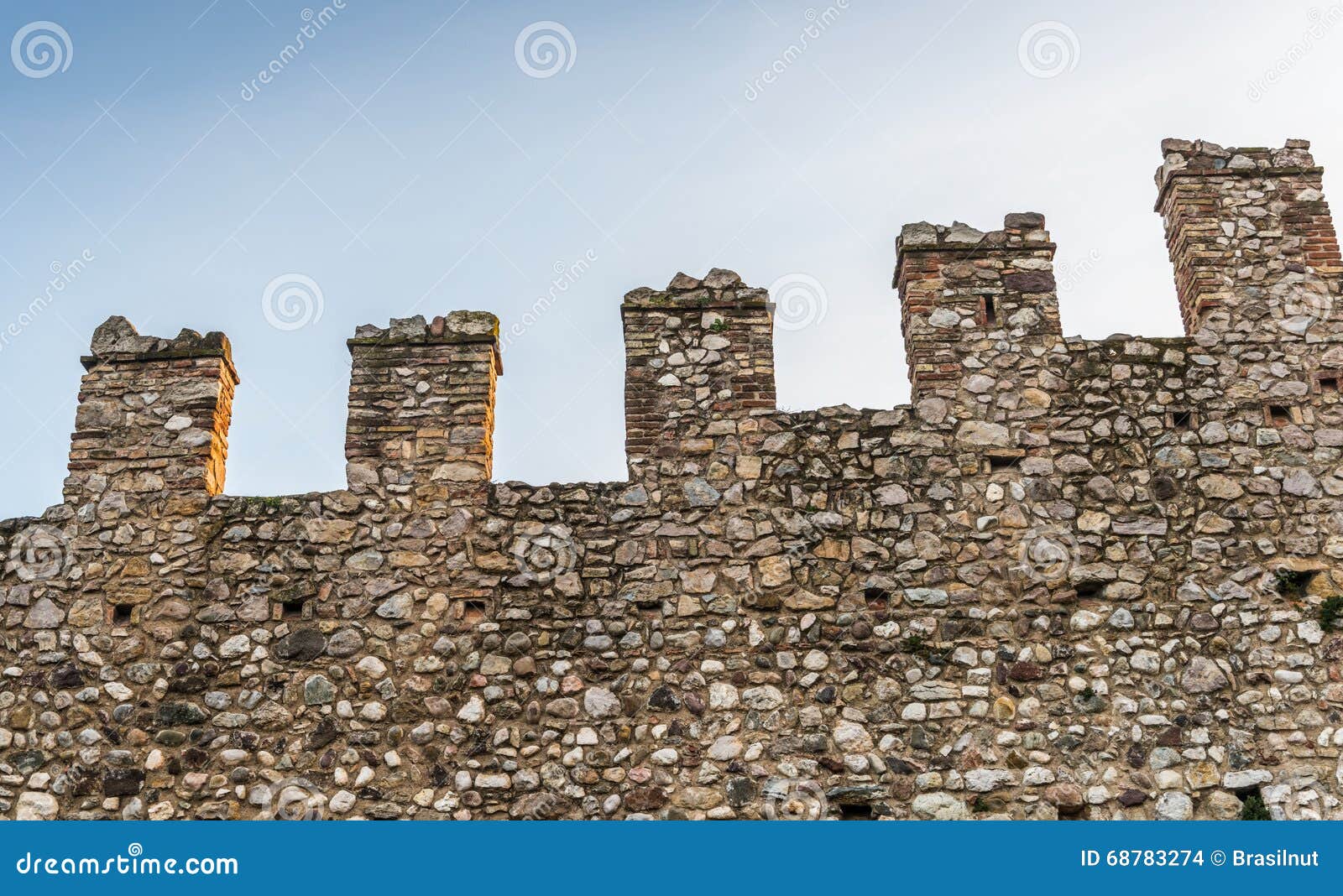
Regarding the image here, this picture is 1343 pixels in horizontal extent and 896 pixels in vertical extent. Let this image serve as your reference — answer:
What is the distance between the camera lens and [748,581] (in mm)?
6785

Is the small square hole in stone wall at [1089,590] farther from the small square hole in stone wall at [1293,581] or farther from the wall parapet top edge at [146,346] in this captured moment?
the wall parapet top edge at [146,346]

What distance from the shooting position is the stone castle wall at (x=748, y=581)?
21.0ft

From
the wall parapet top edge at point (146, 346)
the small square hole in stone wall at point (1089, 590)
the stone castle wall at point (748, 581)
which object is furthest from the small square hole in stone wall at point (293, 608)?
the small square hole in stone wall at point (1089, 590)

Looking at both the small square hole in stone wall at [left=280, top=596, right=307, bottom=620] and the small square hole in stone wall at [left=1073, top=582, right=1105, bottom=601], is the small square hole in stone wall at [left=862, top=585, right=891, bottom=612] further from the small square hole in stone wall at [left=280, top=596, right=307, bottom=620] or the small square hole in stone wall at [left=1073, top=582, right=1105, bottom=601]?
the small square hole in stone wall at [left=280, top=596, right=307, bottom=620]

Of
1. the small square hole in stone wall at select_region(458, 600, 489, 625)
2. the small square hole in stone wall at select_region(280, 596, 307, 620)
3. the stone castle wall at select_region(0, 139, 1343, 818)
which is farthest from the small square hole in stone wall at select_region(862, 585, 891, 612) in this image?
the small square hole in stone wall at select_region(280, 596, 307, 620)

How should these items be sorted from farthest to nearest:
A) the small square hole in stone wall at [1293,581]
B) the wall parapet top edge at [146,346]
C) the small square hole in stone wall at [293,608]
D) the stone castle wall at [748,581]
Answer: the wall parapet top edge at [146,346] < the small square hole in stone wall at [293,608] < the small square hole in stone wall at [1293,581] < the stone castle wall at [748,581]

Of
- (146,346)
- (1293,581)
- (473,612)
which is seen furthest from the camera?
(146,346)

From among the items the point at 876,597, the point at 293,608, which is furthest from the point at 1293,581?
the point at 293,608

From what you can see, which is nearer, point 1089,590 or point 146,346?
point 1089,590

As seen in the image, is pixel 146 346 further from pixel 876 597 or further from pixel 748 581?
pixel 876 597

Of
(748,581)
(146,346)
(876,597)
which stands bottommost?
(876,597)

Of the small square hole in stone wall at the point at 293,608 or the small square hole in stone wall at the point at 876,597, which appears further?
the small square hole in stone wall at the point at 293,608

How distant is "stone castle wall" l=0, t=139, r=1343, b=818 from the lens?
6.39 meters

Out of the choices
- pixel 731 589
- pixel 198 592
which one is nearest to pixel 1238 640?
pixel 731 589
